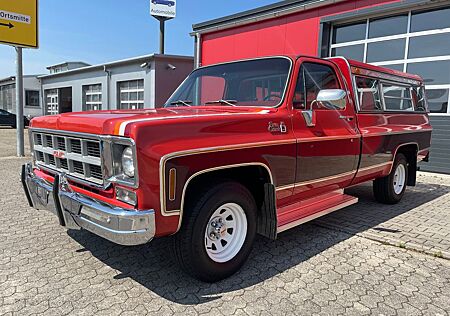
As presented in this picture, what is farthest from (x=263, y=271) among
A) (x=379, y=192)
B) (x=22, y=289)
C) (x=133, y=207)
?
(x=379, y=192)

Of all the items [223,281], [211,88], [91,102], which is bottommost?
[223,281]

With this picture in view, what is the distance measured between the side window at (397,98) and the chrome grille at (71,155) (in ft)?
14.7

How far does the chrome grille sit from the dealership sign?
23594 mm

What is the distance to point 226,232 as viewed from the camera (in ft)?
10.7

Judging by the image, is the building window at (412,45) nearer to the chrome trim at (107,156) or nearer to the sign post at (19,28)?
the chrome trim at (107,156)

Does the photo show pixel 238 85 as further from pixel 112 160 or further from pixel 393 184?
pixel 393 184

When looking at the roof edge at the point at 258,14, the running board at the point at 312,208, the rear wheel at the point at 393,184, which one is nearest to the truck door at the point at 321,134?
the running board at the point at 312,208

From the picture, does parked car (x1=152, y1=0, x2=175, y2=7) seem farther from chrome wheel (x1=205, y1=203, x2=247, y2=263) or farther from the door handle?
chrome wheel (x1=205, y1=203, x2=247, y2=263)

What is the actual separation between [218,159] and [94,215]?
1078 millimetres

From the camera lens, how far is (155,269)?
11.1ft

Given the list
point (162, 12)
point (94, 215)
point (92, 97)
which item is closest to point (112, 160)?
point (94, 215)

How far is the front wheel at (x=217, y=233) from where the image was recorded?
9.41 ft

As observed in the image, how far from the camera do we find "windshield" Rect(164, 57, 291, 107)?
150 inches

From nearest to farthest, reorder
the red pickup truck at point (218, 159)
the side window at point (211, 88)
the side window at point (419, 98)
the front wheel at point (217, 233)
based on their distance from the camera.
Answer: the red pickup truck at point (218, 159), the front wheel at point (217, 233), the side window at point (211, 88), the side window at point (419, 98)
